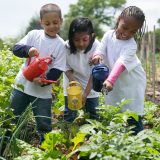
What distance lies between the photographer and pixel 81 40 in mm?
3188

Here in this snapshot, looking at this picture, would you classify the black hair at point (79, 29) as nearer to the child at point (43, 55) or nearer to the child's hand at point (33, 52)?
the child at point (43, 55)

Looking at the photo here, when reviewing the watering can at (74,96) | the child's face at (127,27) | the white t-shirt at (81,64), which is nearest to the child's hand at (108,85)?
the watering can at (74,96)

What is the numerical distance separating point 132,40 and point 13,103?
3.33 ft

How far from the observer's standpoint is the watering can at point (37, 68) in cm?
305

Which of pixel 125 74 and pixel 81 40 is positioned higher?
pixel 81 40

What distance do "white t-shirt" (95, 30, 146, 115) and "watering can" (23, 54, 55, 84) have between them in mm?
397

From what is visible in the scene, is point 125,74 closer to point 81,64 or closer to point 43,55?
point 81,64

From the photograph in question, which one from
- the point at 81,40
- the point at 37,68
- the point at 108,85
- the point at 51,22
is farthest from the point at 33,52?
the point at 108,85

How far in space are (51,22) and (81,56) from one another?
0.37m

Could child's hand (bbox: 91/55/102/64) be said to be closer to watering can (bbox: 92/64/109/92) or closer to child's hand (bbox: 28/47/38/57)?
watering can (bbox: 92/64/109/92)

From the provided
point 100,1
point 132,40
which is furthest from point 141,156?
point 100,1

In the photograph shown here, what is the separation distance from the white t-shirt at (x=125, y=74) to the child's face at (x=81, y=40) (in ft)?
0.34

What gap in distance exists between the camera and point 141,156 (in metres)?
2.25

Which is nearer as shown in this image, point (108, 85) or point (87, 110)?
point (108, 85)
